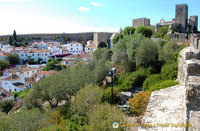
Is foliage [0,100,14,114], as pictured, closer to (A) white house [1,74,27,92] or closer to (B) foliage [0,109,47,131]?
(A) white house [1,74,27,92]

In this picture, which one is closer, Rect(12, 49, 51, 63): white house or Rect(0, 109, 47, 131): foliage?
Rect(0, 109, 47, 131): foliage

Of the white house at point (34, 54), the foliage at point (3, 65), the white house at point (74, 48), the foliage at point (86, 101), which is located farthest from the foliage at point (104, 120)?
the white house at point (74, 48)

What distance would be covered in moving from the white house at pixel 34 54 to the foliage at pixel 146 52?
3628 cm

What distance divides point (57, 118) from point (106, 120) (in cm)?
584

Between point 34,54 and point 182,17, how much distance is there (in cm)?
3881

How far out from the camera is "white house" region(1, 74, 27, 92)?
28.7 m

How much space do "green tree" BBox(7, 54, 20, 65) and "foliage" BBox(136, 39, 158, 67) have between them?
40416mm


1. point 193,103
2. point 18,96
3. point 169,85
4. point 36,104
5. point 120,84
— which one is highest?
point 193,103

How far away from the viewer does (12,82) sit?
29.1m

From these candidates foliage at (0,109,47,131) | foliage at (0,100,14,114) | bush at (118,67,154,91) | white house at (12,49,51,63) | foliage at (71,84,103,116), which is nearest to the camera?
foliage at (0,109,47,131)

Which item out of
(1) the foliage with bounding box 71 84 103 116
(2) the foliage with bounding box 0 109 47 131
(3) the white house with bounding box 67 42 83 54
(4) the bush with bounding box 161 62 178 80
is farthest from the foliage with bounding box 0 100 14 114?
(3) the white house with bounding box 67 42 83 54

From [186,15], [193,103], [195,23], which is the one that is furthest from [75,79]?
[195,23]

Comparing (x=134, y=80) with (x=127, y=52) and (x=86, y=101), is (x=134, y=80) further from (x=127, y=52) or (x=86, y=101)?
(x=86, y=101)

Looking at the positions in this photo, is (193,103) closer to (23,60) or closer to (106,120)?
(106,120)
